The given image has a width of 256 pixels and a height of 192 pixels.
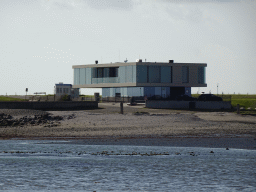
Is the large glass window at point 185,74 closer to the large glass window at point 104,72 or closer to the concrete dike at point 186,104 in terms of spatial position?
the large glass window at point 104,72

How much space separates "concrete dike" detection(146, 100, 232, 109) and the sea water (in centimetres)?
3775

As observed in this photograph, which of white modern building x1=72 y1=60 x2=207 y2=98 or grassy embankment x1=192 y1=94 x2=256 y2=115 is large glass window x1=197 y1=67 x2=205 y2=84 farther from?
grassy embankment x1=192 y1=94 x2=256 y2=115

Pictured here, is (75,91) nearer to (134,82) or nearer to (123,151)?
(134,82)

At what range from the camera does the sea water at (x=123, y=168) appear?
604 inches

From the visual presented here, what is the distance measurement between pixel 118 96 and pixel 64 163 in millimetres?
68693

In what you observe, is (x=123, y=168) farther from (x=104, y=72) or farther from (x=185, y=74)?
(x=104, y=72)

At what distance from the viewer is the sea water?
15344mm

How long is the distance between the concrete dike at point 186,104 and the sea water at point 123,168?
37749 mm

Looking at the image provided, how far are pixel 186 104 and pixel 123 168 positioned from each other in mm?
46688

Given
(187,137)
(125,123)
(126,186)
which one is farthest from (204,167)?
(125,123)

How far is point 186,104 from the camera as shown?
64562 millimetres

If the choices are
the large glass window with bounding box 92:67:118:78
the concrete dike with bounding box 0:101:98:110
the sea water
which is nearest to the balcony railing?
the large glass window with bounding box 92:67:118:78

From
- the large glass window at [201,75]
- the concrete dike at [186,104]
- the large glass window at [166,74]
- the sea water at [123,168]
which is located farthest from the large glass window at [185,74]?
the sea water at [123,168]

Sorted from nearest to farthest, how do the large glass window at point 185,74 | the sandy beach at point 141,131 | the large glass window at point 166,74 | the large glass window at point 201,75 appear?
the sandy beach at point 141,131 → the large glass window at point 166,74 → the large glass window at point 185,74 → the large glass window at point 201,75
